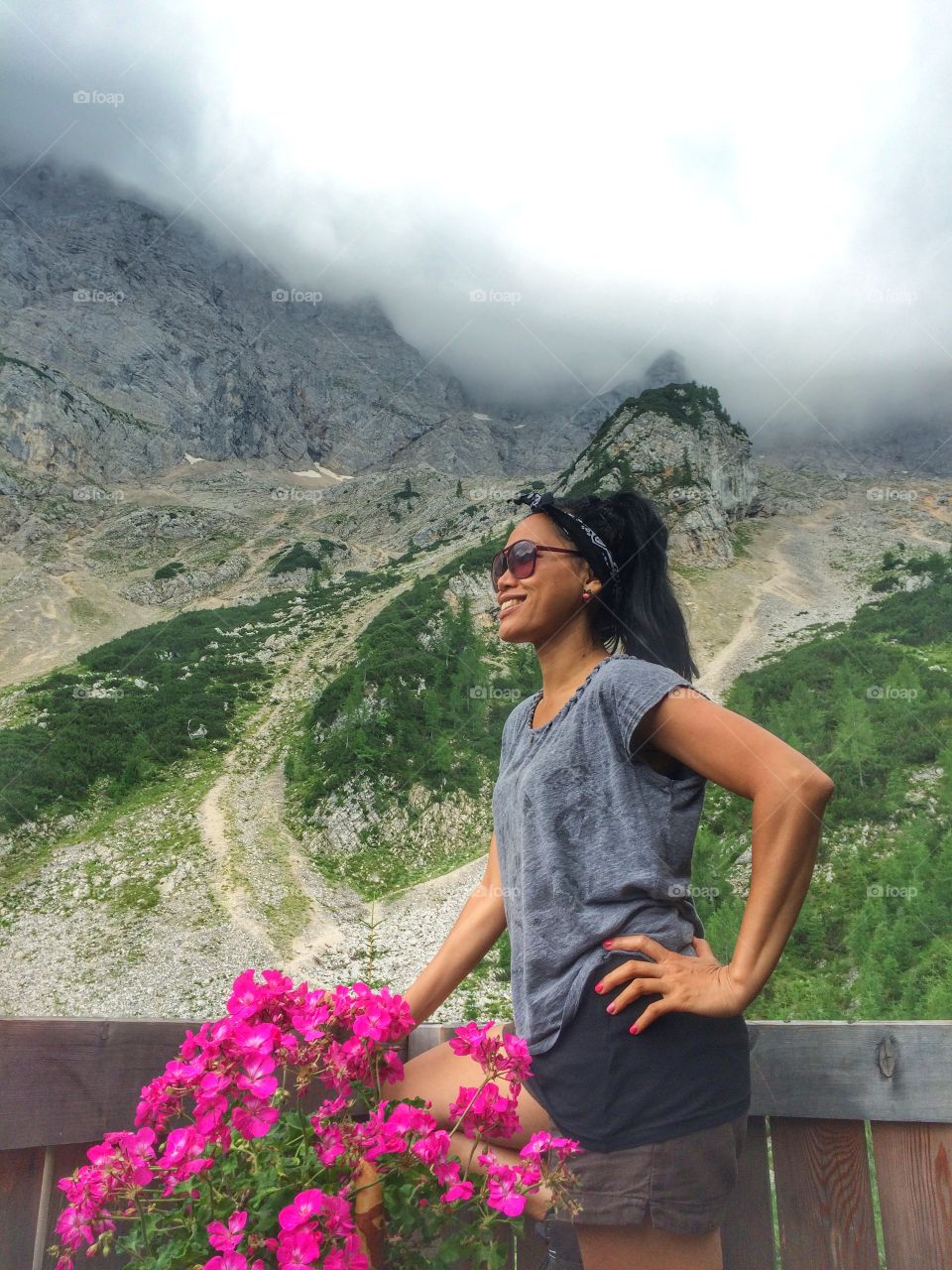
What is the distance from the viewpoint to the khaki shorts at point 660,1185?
54.8 inches

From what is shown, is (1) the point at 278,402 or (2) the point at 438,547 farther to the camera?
(1) the point at 278,402

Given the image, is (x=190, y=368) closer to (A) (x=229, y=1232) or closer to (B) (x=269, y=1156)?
(B) (x=269, y=1156)

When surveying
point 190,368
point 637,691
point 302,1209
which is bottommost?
point 302,1209

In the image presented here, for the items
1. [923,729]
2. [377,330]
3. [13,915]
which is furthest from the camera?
[377,330]

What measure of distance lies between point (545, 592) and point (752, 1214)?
5.01ft

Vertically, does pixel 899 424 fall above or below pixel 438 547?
above

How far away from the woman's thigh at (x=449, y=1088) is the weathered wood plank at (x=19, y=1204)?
0.71 metres

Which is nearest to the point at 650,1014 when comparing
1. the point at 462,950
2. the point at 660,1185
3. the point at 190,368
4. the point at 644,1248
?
the point at 660,1185

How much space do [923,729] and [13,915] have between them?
20128 millimetres

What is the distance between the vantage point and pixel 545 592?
2113 mm

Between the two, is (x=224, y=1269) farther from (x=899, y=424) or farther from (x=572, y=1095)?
(x=899, y=424)

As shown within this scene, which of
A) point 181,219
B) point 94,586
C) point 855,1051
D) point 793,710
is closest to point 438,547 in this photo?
point 94,586

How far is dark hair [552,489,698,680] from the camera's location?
7.00 feet

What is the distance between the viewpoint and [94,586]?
55469 mm
